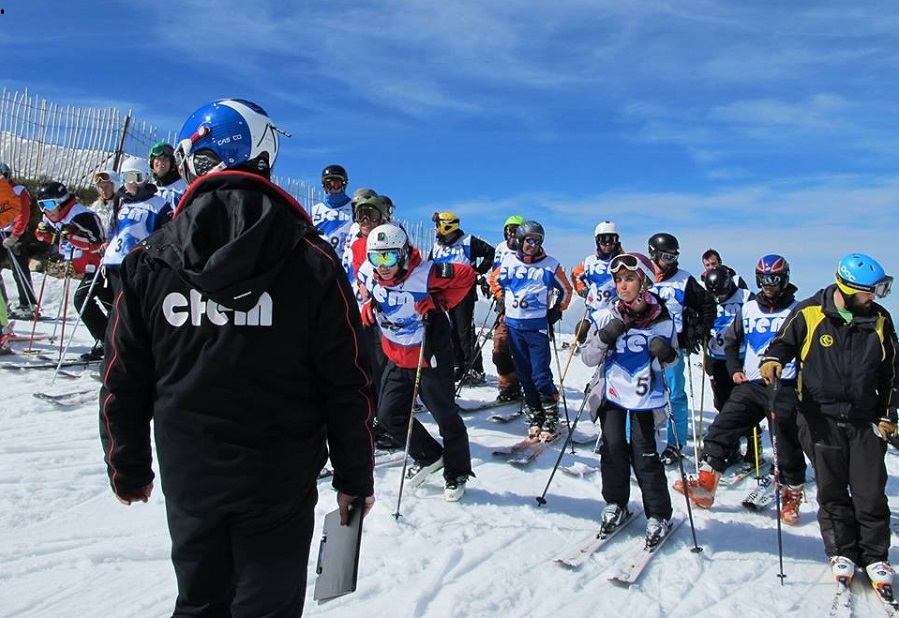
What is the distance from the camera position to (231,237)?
2.15 metres

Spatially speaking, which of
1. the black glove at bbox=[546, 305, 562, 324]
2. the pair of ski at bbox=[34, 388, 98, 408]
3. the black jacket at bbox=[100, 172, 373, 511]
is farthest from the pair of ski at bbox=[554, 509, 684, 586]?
the pair of ski at bbox=[34, 388, 98, 408]

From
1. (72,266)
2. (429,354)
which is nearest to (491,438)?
(429,354)

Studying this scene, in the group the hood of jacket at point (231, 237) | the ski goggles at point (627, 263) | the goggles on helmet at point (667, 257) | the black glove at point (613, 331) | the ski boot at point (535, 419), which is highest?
the goggles on helmet at point (667, 257)

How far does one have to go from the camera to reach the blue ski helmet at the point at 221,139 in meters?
2.41

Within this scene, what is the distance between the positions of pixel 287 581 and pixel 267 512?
26cm

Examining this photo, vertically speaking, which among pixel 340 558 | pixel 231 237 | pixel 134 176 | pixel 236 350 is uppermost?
pixel 134 176

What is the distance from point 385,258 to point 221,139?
11.2ft

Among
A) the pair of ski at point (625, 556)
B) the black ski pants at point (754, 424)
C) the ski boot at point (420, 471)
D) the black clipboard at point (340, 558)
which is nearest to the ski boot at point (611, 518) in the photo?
the pair of ski at point (625, 556)

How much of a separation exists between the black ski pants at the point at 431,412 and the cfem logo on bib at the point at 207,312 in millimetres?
3846

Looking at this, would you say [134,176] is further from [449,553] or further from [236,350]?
[236,350]

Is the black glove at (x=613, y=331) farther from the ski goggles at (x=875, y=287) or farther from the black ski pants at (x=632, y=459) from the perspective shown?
the ski goggles at (x=875, y=287)

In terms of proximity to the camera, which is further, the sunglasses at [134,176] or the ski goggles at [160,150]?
the sunglasses at [134,176]

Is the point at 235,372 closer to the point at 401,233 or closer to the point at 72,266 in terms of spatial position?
the point at 401,233

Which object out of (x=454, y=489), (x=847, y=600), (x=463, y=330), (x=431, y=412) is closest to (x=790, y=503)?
(x=847, y=600)
